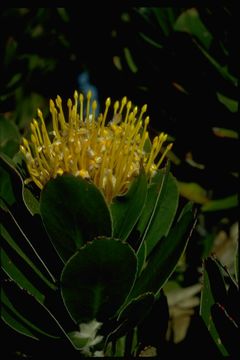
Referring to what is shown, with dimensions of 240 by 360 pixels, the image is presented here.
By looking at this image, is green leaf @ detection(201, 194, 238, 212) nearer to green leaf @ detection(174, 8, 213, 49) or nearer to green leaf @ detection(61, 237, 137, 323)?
green leaf @ detection(174, 8, 213, 49)

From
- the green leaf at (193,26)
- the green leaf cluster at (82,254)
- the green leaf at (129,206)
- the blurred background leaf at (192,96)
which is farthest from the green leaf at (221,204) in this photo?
the green leaf at (129,206)

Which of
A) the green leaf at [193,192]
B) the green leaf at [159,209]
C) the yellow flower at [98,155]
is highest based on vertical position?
the yellow flower at [98,155]

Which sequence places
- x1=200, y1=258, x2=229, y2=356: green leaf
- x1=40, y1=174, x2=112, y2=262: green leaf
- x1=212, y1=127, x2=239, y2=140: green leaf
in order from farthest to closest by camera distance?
x1=212, y1=127, x2=239, y2=140: green leaf
x1=200, y1=258, x2=229, y2=356: green leaf
x1=40, y1=174, x2=112, y2=262: green leaf

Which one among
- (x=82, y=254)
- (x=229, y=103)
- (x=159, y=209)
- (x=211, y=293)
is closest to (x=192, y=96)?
(x=229, y=103)

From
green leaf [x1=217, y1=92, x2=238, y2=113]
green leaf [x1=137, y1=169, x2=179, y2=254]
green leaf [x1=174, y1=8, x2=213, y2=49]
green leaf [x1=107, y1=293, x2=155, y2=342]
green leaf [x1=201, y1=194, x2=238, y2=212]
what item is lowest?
green leaf [x1=107, y1=293, x2=155, y2=342]

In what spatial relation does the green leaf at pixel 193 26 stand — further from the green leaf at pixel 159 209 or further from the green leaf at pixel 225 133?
the green leaf at pixel 159 209

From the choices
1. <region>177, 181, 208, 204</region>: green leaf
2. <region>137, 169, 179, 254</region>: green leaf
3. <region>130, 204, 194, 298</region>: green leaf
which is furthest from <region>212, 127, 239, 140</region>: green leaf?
<region>130, 204, 194, 298</region>: green leaf

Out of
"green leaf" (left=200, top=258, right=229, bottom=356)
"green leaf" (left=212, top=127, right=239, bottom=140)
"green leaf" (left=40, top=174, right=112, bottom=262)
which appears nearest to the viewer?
"green leaf" (left=40, top=174, right=112, bottom=262)
